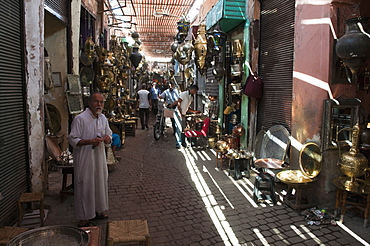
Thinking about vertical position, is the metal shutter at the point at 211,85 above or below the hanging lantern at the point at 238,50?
below

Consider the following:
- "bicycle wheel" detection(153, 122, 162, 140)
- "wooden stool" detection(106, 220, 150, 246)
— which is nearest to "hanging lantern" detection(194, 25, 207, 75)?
"bicycle wheel" detection(153, 122, 162, 140)

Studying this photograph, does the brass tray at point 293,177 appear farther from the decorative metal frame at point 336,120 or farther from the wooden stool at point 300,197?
the decorative metal frame at point 336,120

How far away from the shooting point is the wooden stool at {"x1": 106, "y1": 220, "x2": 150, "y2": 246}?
243cm

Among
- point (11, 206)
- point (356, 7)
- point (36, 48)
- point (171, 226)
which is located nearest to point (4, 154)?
point (11, 206)

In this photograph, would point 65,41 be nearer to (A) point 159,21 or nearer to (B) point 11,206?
(B) point 11,206

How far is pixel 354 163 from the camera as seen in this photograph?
360 centimetres

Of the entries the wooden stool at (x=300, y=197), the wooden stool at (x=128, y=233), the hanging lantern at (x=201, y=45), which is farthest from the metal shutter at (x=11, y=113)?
the hanging lantern at (x=201, y=45)

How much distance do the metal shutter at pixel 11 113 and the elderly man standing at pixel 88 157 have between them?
821mm

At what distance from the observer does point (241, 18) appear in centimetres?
662

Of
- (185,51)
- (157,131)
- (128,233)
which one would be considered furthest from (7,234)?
(157,131)

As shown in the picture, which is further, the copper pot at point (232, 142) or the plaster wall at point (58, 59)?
the copper pot at point (232, 142)

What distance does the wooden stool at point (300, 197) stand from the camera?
4.14 m

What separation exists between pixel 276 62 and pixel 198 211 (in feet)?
10.2

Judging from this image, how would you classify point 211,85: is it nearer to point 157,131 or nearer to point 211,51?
point 157,131
